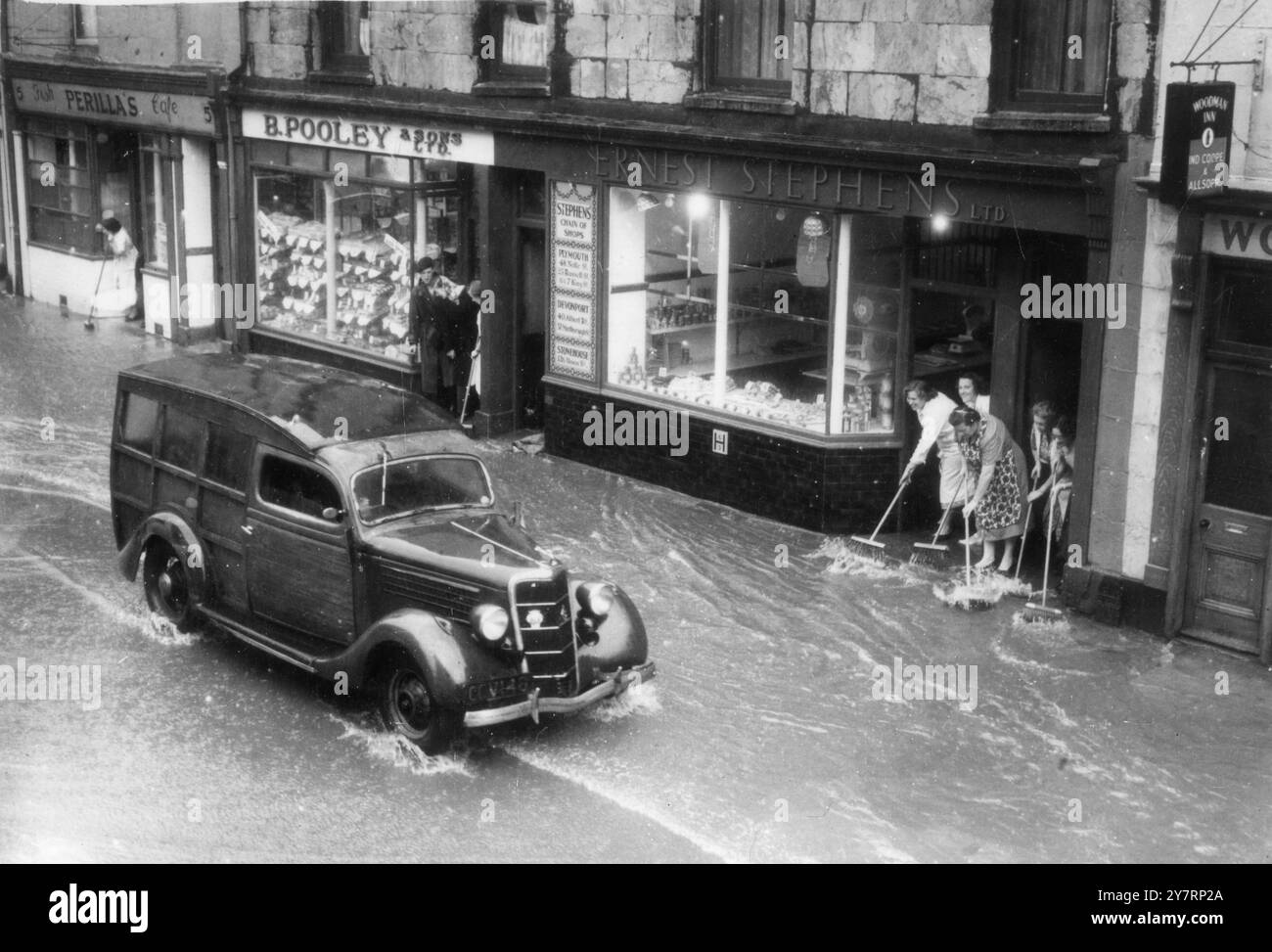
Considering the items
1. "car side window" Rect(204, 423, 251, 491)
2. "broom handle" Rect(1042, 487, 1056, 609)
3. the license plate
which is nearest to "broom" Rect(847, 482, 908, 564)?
"broom handle" Rect(1042, 487, 1056, 609)

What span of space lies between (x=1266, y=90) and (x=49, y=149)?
19.9 metres

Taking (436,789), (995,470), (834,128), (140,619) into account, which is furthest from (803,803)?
(834,128)

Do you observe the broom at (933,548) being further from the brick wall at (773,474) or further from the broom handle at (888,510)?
the brick wall at (773,474)

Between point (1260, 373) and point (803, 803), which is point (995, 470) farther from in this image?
point (803, 803)

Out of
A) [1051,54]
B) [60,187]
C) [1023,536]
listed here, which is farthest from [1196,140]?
[60,187]

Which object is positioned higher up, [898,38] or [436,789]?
[898,38]

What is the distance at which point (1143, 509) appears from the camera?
1214cm

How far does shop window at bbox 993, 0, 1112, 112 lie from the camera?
12414mm

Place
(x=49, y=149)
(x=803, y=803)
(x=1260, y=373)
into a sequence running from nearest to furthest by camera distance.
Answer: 1. (x=803, y=803)
2. (x=1260, y=373)
3. (x=49, y=149)

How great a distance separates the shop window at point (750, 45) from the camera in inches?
579

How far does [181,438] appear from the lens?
11.7 m

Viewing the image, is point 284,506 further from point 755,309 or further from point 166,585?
point 755,309

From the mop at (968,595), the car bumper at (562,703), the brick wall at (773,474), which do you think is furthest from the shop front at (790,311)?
the car bumper at (562,703)

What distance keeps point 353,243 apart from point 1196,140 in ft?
38.0
